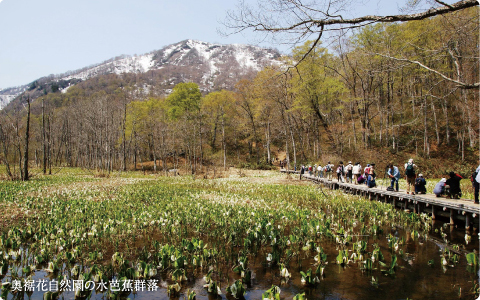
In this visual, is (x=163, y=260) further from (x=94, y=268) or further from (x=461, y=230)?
(x=461, y=230)

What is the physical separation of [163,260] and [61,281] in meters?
1.78

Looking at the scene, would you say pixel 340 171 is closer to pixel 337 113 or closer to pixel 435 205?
pixel 435 205

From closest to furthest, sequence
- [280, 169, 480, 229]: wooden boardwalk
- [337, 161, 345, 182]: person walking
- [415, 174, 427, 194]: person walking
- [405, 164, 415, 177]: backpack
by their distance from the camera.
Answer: [280, 169, 480, 229]: wooden boardwalk < [405, 164, 415, 177]: backpack < [415, 174, 427, 194]: person walking < [337, 161, 345, 182]: person walking

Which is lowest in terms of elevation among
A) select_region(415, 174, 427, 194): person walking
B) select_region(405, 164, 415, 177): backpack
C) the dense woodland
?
select_region(415, 174, 427, 194): person walking

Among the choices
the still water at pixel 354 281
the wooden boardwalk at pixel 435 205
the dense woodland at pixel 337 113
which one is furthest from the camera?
the dense woodland at pixel 337 113

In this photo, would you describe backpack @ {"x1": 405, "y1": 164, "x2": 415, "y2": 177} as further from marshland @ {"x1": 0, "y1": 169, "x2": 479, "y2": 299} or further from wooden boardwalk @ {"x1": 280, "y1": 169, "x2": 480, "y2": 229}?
marshland @ {"x1": 0, "y1": 169, "x2": 479, "y2": 299}

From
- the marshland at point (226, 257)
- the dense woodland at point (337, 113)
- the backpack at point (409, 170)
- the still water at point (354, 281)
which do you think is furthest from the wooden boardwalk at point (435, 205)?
the dense woodland at point (337, 113)

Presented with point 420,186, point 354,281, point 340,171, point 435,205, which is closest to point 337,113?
point 340,171

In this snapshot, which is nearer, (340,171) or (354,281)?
(354,281)

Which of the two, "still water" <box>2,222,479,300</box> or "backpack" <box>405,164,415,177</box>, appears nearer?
"still water" <box>2,222,479,300</box>

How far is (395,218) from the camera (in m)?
10.9

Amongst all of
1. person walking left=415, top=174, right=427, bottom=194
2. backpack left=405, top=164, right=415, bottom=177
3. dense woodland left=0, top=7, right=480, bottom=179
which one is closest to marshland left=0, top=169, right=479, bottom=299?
backpack left=405, top=164, right=415, bottom=177

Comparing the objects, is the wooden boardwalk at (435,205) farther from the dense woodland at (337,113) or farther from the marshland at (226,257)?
the dense woodland at (337,113)

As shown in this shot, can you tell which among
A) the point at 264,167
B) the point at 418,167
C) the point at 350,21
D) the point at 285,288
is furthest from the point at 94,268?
the point at 264,167
